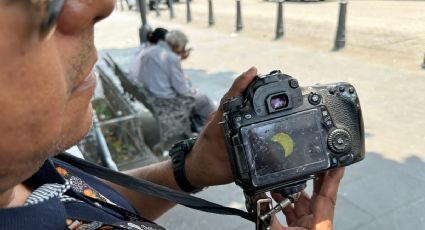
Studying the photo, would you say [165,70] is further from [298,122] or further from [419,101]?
[298,122]

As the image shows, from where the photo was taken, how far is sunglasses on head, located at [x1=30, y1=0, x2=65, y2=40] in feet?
2.12

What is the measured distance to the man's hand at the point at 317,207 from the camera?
1139mm

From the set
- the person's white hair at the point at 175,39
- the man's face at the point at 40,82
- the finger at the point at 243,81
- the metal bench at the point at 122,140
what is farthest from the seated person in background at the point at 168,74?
the man's face at the point at 40,82

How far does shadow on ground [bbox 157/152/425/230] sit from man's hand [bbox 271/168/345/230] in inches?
76.4

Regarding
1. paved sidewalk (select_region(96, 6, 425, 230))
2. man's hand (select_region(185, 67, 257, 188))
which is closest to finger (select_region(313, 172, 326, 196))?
man's hand (select_region(185, 67, 257, 188))

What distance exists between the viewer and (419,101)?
4.84 meters

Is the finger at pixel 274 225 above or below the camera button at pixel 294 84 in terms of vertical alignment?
below

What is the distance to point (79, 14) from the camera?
0.74 metres

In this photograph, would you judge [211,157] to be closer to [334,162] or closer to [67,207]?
[334,162]

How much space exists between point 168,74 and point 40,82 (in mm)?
3797

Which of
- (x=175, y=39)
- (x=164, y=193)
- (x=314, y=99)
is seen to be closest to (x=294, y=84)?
(x=314, y=99)

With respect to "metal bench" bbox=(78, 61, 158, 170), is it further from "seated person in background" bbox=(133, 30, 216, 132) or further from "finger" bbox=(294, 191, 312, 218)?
"finger" bbox=(294, 191, 312, 218)

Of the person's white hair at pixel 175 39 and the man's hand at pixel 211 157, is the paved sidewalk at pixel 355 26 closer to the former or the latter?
the person's white hair at pixel 175 39

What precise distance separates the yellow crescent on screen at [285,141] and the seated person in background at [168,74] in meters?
3.36
